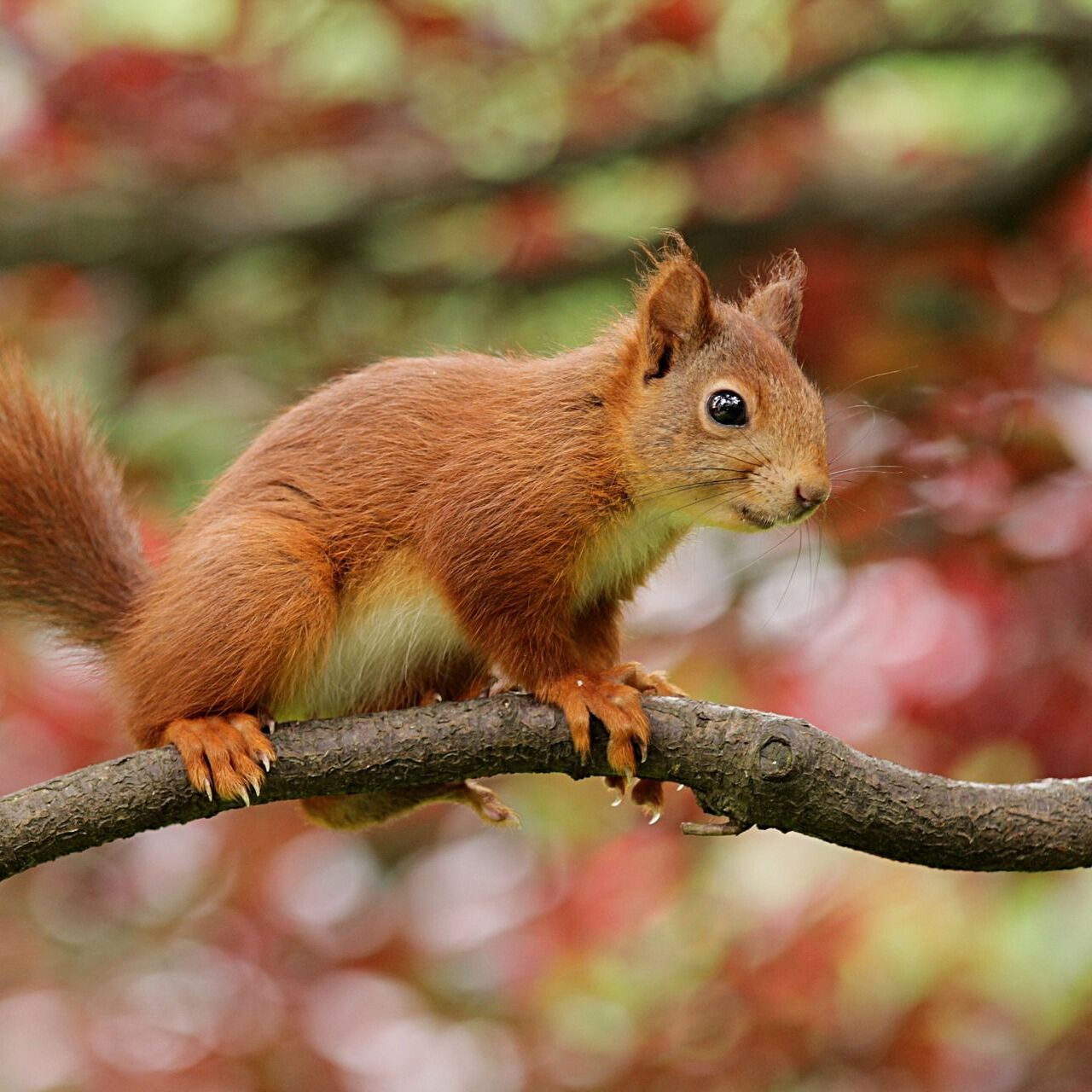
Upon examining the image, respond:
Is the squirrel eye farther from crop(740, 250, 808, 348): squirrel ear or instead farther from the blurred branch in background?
the blurred branch in background

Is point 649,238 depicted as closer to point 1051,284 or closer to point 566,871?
point 1051,284

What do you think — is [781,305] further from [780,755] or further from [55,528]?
[55,528]

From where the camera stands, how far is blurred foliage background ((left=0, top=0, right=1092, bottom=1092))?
4102 mm

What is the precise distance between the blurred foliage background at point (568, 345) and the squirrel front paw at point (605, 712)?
76 centimetres

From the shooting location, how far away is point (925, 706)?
163 inches

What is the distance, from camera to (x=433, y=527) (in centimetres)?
305

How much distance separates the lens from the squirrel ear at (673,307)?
3.09 m

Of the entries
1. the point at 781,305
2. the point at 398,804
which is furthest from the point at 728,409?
the point at 398,804

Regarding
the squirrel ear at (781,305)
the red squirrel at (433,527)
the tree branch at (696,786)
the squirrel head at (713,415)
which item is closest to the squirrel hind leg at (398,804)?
the red squirrel at (433,527)

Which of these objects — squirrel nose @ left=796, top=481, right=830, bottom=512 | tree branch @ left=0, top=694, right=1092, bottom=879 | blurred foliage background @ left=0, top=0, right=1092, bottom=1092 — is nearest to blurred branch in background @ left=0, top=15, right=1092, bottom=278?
blurred foliage background @ left=0, top=0, right=1092, bottom=1092

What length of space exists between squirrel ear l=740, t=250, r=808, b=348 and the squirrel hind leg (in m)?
1.11

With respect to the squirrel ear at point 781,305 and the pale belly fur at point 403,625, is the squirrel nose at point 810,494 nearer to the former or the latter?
the pale belly fur at point 403,625

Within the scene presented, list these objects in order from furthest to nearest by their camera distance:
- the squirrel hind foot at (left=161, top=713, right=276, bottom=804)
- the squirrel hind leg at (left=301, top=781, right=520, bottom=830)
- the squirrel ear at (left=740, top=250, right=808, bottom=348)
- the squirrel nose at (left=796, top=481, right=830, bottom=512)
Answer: the squirrel ear at (left=740, top=250, right=808, bottom=348) → the squirrel hind leg at (left=301, top=781, right=520, bottom=830) → the squirrel nose at (left=796, top=481, right=830, bottom=512) → the squirrel hind foot at (left=161, top=713, right=276, bottom=804)

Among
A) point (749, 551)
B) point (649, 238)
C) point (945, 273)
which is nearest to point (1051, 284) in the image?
point (945, 273)
